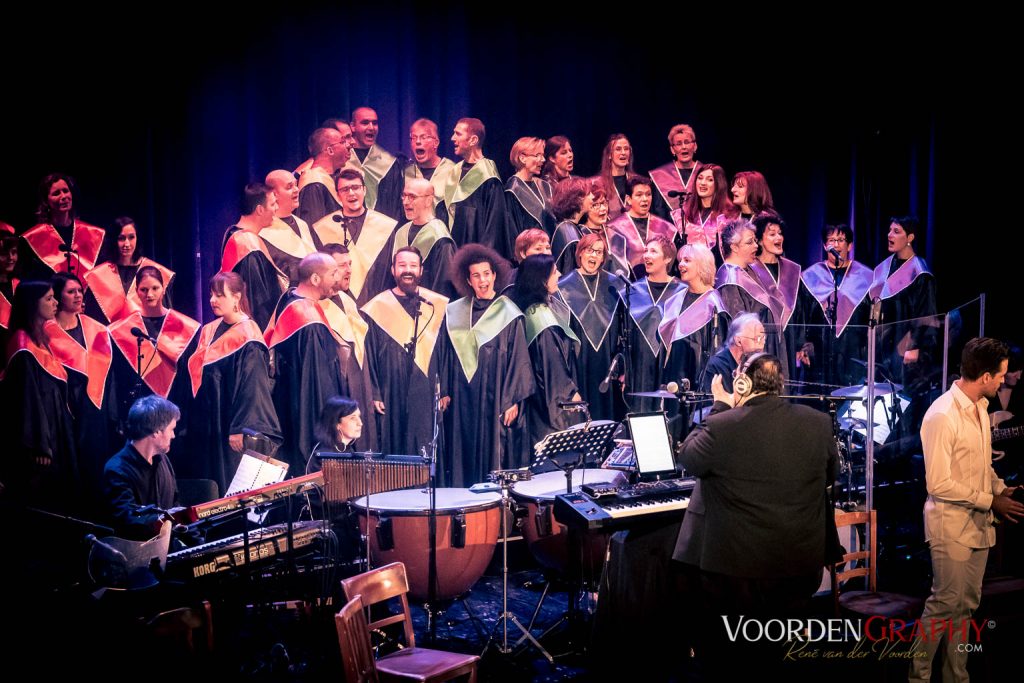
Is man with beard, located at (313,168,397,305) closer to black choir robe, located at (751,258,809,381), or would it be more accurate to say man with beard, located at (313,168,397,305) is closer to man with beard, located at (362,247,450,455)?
man with beard, located at (362,247,450,455)

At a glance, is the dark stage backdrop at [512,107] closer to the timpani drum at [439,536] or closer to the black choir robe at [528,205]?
the black choir robe at [528,205]

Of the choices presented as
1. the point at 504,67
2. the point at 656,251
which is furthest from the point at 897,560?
the point at 504,67

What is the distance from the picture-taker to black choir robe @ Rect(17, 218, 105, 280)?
17.9 feet

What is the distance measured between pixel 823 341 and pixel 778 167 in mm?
1789

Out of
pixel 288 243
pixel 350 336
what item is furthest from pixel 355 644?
pixel 288 243

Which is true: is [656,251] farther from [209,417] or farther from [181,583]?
[181,583]

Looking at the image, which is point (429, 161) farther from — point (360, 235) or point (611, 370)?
point (611, 370)

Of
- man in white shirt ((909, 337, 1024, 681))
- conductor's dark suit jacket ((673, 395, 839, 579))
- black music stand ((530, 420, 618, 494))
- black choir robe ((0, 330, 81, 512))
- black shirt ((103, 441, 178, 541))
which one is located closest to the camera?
conductor's dark suit jacket ((673, 395, 839, 579))

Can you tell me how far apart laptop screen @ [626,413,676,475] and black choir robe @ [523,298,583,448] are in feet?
7.14

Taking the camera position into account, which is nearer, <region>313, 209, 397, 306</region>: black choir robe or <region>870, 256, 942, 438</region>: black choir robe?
<region>313, 209, 397, 306</region>: black choir robe

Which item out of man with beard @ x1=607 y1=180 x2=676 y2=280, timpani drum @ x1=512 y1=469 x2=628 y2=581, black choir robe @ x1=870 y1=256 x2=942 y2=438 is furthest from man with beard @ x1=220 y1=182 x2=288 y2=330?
black choir robe @ x1=870 y1=256 x2=942 y2=438

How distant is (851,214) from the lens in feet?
24.7

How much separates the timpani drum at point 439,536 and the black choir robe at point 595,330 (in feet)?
7.30

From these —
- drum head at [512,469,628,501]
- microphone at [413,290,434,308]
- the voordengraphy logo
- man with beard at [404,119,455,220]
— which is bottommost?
the voordengraphy logo
